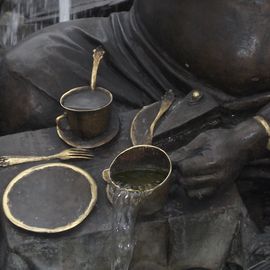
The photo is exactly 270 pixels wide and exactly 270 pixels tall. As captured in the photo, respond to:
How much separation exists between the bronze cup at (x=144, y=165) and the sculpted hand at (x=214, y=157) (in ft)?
0.16

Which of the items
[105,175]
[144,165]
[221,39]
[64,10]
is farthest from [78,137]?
[64,10]

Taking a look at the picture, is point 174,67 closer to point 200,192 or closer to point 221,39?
point 221,39

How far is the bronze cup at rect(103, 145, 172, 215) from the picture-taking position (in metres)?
2.01

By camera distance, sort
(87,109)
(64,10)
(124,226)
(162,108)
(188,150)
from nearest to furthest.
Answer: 1. (124,226)
2. (188,150)
3. (87,109)
4. (162,108)
5. (64,10)

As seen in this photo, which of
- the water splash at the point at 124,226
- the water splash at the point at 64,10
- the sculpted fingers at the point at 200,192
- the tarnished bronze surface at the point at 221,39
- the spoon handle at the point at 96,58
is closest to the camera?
the water splash at the point at 124,226

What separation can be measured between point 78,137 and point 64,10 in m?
1.32

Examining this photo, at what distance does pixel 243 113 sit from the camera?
2428 millimetres

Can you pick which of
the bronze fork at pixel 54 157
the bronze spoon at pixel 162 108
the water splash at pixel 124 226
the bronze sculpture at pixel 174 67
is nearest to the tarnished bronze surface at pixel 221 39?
the bronze sculpture at pixel 174 67

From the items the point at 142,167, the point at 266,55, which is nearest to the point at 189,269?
the point at 142,167

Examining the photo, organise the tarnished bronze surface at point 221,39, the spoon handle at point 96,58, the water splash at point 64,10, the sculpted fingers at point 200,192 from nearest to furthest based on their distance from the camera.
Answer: the sculpted fingers at point 200,192
the tarnished bronze surface at point 221,39
the spoon handle at point 96,58
the water splash at point 64,10

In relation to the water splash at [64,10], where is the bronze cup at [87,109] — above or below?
above

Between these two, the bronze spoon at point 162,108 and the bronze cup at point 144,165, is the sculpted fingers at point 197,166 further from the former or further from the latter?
the bronze spoon at point 162,108

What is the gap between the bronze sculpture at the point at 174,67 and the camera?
2.12 metres

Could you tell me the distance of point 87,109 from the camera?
227 cm
